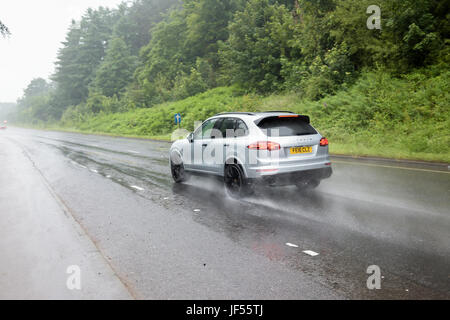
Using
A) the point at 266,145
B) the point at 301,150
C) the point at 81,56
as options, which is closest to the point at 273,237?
the point at 266,145

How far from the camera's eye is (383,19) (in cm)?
2009

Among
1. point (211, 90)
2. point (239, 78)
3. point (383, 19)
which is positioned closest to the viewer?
point (383, 19)

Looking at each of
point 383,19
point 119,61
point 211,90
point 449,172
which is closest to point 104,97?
point 119,61

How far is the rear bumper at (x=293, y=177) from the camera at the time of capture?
687 centimetres

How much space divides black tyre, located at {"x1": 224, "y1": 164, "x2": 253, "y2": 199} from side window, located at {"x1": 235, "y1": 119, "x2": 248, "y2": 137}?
66 cm

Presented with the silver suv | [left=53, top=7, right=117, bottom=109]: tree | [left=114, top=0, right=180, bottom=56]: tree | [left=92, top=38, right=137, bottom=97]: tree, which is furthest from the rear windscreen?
[left=53, top=7, right=117, bottom=109]: tree

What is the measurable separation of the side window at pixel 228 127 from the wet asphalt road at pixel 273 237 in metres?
1.37

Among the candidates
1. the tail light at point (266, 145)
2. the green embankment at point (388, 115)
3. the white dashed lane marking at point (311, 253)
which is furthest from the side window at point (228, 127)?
the green embankment at point (388, 115)

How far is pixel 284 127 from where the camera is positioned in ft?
23.8

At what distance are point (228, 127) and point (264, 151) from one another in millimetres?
1305

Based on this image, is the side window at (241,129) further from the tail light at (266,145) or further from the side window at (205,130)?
the side window at (205,130)

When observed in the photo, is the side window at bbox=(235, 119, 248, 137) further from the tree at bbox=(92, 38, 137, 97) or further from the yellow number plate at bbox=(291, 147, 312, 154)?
the tree at bbox=(92, 38, 137, 97)
